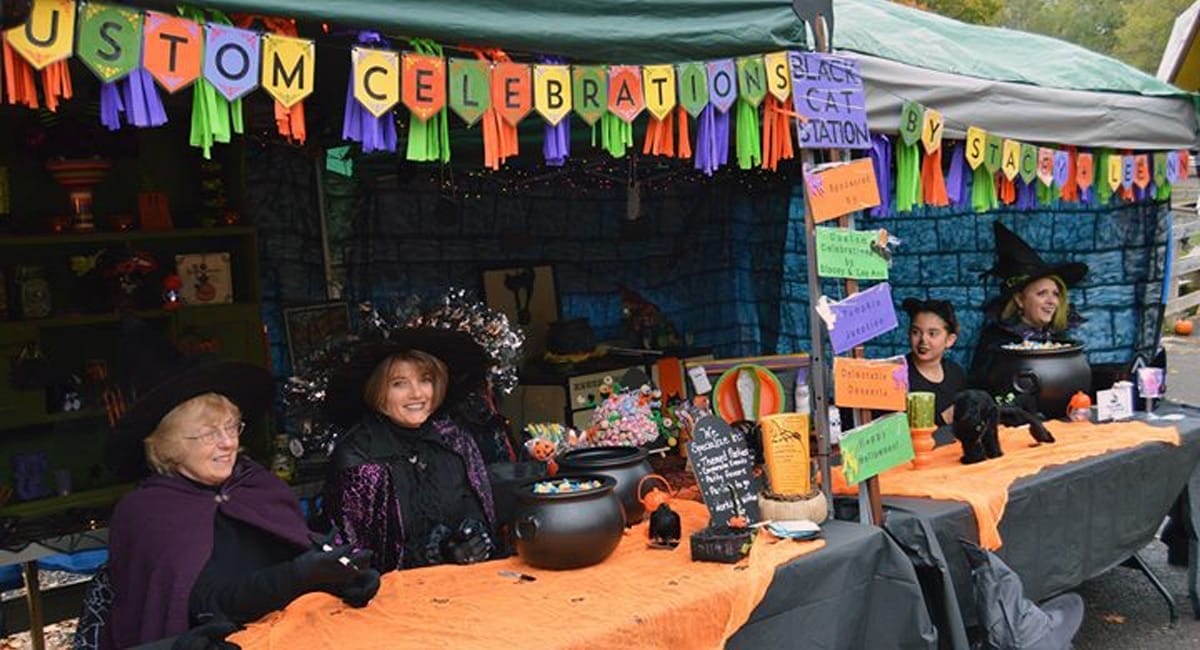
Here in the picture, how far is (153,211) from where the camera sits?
213 inches

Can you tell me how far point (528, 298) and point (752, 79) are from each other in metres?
3.64

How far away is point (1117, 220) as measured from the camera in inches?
252

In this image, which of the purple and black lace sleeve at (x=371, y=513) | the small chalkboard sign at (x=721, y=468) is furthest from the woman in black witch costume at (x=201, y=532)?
the small chalkboard sign at (x=721, y=468)

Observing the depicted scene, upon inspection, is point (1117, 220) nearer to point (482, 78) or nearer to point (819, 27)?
point (819, 27)

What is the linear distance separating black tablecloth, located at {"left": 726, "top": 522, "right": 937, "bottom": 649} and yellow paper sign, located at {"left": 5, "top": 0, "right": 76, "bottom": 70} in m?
2.04

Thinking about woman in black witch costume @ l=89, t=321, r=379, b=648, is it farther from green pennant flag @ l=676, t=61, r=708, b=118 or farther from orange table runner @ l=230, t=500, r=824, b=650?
green pennant flag @ l=676, t=61, r=708, b=118

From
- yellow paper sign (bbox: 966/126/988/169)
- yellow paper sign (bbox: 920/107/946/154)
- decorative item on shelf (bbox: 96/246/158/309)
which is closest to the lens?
yellow paper sign (bbox: 920/107/946/154)

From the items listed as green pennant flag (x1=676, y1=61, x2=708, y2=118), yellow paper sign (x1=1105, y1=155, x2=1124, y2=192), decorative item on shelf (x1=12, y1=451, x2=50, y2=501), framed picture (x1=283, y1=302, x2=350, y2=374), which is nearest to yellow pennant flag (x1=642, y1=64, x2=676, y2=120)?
green pennant flag (x1=676, y1=61, x2=708, y2=118)

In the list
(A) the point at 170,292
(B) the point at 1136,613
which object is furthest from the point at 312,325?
(B) the point at 1136,613

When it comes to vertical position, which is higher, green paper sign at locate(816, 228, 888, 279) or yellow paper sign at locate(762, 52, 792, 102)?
yellow paper sign at locate(762, 52, 792, 102)

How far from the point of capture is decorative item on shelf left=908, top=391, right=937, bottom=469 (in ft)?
13.8

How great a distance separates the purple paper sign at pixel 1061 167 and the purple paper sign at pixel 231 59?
3.44m

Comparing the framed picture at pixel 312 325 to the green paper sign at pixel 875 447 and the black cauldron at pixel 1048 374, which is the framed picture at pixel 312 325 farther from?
the black cauldron at pixel 1048 374

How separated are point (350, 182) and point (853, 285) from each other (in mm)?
3448
